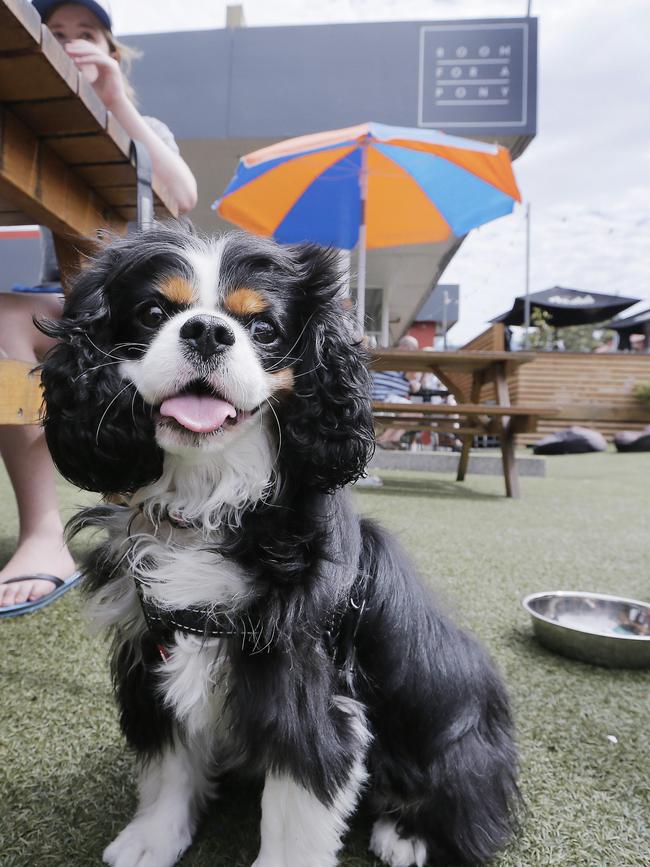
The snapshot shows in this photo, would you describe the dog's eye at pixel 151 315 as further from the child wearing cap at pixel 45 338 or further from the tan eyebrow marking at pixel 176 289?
the child wearing cap at pixel 45 338

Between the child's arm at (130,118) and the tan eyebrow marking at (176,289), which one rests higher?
the child's arm at (130,118)

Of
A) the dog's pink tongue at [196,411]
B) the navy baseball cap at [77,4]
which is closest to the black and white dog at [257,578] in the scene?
the dog's pink tongue at [196,411]

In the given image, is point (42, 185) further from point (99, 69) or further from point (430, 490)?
point (430, 490)

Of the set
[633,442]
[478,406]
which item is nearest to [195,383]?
[478,406]

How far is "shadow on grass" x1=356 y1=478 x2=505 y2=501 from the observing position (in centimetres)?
495

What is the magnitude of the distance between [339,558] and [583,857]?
0.68 meters

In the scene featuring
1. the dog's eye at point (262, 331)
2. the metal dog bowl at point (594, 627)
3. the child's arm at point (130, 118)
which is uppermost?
the child's arm at point (130, 118)

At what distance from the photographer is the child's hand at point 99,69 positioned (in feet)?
5.65

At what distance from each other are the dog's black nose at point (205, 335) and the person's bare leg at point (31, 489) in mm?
1214

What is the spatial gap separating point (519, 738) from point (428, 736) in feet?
1.55

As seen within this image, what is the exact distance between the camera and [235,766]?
3.59 feet

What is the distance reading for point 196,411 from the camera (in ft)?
3.20

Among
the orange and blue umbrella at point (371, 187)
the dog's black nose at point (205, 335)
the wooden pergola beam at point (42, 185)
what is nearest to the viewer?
the dog's black nose at point (205, 335)

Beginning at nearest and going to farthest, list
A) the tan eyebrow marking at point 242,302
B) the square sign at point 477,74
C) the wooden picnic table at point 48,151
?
the tan eyebrow marking at point 242,302
the wooden picnic table at point 48,151
the square sign at point 477,74
